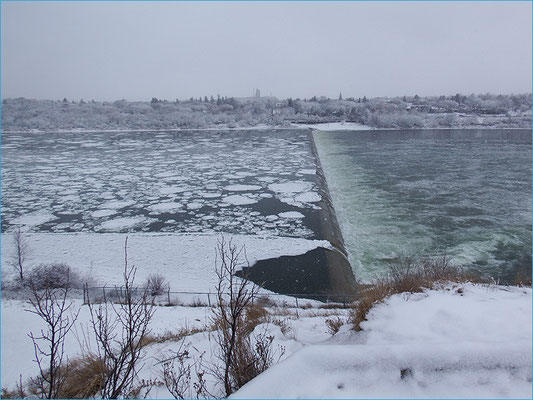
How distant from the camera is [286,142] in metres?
44.6

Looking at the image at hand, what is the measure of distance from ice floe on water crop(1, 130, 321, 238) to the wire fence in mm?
4724

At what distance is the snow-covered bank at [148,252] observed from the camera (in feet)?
39.9

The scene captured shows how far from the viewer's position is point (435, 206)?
62.2ft

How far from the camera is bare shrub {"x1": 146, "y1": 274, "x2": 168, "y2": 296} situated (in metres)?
10.7

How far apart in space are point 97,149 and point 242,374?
43313 mm

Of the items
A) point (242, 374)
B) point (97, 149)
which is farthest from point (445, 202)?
point (97, 149)

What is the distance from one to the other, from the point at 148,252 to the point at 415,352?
12476 millimetres

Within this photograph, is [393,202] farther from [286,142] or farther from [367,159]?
[286,142]

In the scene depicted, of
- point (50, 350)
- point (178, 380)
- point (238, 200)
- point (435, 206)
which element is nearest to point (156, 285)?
point (50, 350)

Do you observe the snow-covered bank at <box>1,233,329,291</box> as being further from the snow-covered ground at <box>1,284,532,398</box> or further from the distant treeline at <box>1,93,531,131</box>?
the distant treeline at <box>1,93,531,131</box>

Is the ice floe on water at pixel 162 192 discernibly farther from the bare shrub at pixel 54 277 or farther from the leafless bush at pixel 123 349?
the leafless bush at pixel 123 349

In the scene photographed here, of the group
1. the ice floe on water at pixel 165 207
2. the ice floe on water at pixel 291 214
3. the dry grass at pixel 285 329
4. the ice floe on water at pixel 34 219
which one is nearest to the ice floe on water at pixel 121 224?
the ice floe on water at pixel 165 207

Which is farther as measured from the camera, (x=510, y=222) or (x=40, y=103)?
(x=40, y=103)

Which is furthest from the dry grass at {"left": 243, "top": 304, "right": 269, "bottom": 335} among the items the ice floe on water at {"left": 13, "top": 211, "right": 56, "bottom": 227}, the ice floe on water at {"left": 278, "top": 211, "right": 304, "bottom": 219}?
the ice floe on water at {"left": 13, "top": 211, "right": 56, "bottom": 227}
